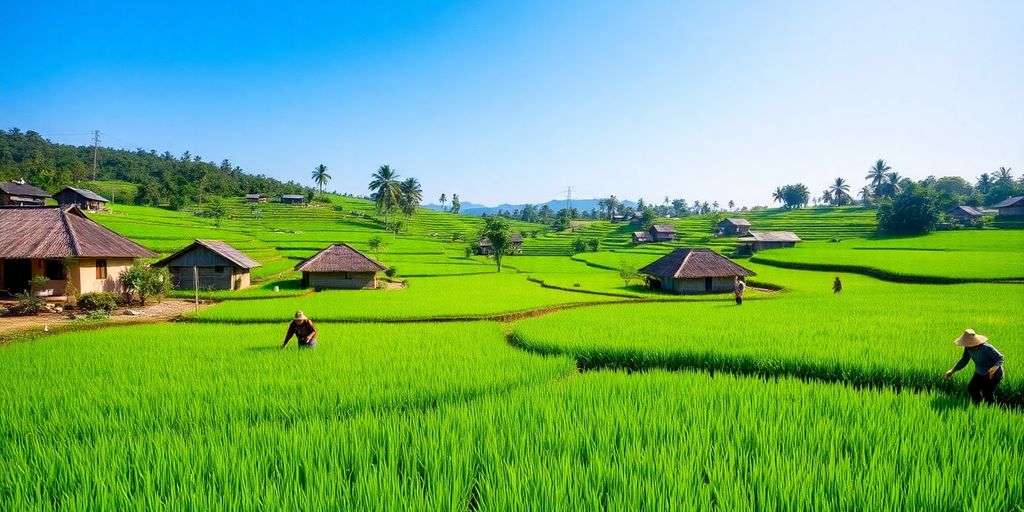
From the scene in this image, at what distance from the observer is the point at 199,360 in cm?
877

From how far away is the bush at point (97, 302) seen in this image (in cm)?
1673

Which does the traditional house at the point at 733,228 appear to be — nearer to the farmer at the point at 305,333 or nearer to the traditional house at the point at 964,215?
the traditional house at the point at 964,215

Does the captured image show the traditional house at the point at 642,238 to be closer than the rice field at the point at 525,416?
No

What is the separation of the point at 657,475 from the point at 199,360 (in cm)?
876

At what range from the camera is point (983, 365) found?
5.72m

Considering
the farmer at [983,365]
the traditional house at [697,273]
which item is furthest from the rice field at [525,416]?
the traditional house at [697,273]

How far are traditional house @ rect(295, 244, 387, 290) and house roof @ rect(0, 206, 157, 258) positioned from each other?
7.22 m

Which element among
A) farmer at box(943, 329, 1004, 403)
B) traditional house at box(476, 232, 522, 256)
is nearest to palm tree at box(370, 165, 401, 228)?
traditional house at box(476, 232, 522, 256)

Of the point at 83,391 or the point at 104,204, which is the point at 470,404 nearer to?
the point at 83,391

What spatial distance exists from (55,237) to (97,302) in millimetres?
4998

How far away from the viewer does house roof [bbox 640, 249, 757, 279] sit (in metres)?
25.6

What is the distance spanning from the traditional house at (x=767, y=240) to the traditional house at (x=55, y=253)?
52.1 metres

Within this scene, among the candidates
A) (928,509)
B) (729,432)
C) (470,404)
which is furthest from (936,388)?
(470,404)

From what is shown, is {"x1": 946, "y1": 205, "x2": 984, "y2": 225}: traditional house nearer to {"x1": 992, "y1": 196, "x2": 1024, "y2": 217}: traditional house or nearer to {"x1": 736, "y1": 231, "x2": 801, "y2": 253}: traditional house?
{"x1": 992, "y1": 196, "x2": 1024, "y2": 217}: traditional house
